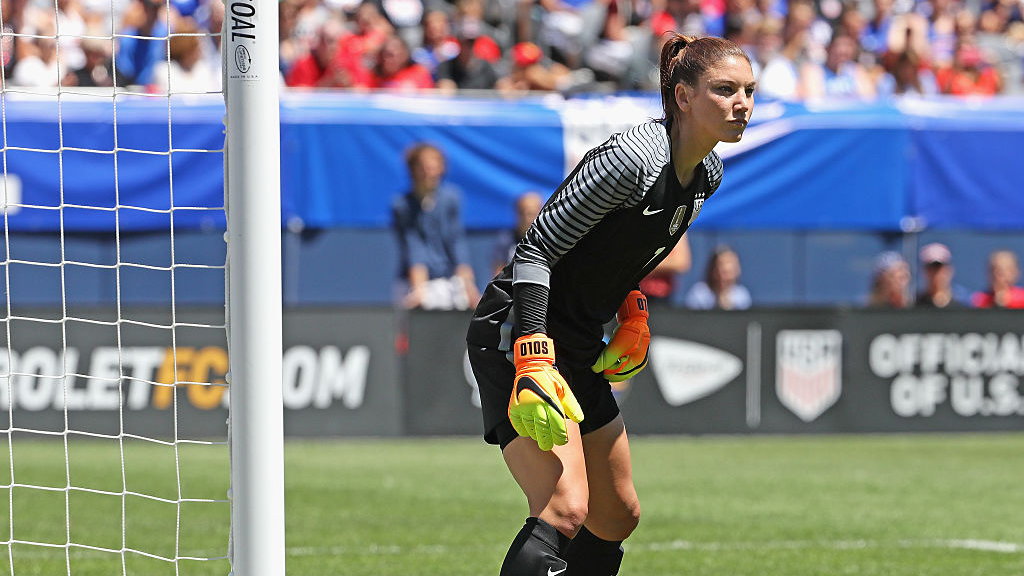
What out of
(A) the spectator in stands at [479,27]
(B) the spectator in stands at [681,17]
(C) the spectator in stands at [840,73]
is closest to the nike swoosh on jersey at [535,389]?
(A) the spectator in stands at [479,27]

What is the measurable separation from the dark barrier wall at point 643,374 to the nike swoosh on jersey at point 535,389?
875cm

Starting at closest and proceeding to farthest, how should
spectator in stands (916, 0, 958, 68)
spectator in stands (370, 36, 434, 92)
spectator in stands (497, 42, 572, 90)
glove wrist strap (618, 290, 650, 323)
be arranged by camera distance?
glove wrist strap (618, 290, 650, 323) < spectator in stands (370, 36, 434, 92) < spectator in stands (497, 42, 572, 90) < spectator in stands (916, 0, 958, 68)

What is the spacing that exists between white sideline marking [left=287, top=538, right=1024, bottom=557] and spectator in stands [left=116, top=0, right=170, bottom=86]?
7063 mm

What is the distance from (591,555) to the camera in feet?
17.8

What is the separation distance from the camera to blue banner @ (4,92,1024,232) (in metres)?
14.4

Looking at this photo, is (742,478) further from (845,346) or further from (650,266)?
(650,266)

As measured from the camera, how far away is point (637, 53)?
711 inches

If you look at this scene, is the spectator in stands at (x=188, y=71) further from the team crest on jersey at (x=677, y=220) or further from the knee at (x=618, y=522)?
the team crest on jersey at (x=677, y=220)

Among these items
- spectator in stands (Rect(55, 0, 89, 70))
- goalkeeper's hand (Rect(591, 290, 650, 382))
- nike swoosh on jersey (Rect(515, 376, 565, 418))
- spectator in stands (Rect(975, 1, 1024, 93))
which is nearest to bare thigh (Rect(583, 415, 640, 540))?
→ goalkeeper's hand (Rect(591, 290, 650, 382))

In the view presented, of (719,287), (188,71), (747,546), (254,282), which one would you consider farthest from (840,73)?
(254,282)

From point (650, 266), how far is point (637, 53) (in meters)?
13.2

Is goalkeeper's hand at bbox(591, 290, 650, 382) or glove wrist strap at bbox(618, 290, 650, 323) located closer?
goalkeeper's hand at bbox(591, 290, 650, 382)

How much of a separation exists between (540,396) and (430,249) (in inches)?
382

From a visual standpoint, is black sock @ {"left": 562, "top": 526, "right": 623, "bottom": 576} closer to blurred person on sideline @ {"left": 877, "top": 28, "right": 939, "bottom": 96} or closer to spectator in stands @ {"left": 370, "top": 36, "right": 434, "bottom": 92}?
spectator in stands @ {"left": 370, "top": 36, "right": 434, "bottom": 92}
